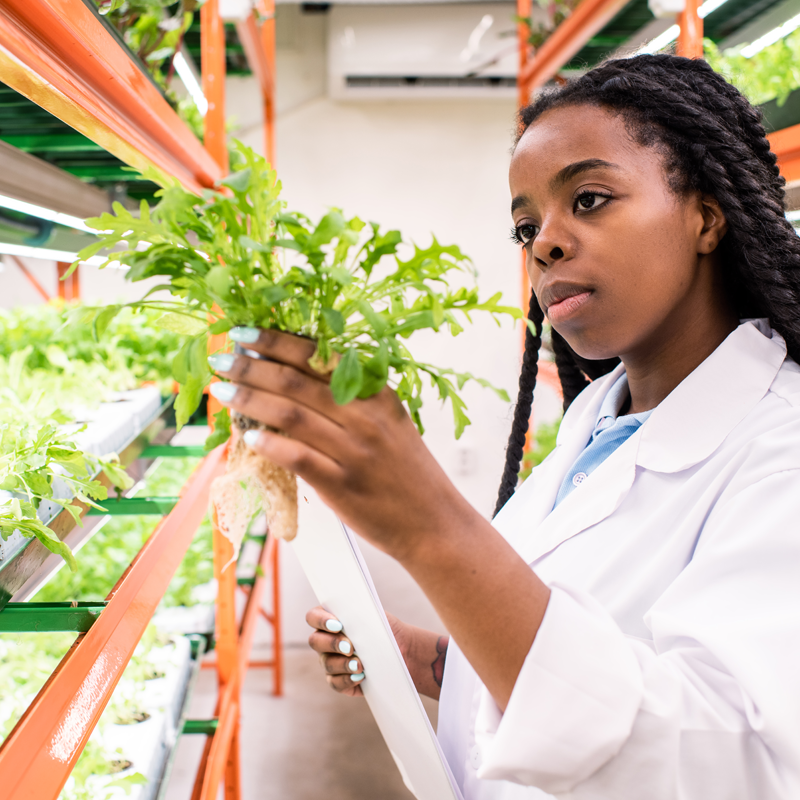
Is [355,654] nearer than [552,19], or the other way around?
[355,654]

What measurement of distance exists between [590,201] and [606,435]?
1.34ft

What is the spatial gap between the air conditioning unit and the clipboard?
12.6ft

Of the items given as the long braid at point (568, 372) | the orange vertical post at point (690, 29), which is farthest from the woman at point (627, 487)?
the orange vertical post at point (690, 29)

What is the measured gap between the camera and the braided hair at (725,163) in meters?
0.81

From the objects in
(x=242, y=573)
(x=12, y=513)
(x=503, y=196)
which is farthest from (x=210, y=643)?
(x=503, y=196)

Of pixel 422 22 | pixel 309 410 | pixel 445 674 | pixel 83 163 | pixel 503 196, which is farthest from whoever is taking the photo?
pixel 503 196

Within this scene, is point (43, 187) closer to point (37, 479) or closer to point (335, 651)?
point (37, 479)

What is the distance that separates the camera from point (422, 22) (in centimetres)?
375

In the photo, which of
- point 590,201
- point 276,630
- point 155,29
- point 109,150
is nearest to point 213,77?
point 155,29

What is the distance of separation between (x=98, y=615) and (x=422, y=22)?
401cm

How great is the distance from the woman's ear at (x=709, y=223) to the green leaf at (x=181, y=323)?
2.24 ft

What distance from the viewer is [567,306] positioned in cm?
78

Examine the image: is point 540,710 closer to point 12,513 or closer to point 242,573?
point 12,513

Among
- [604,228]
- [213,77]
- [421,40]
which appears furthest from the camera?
[421,40]
